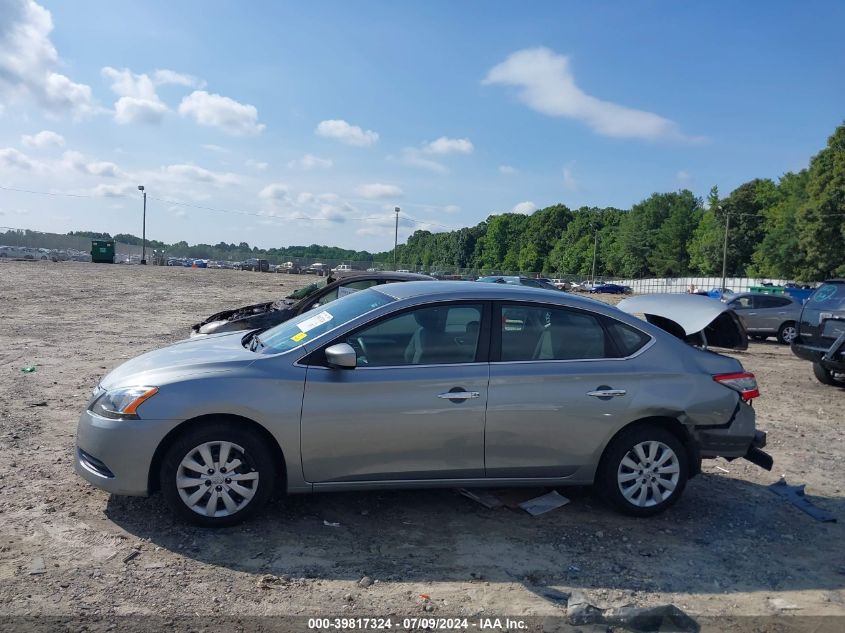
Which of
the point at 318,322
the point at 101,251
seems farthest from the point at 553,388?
the point at 101,251

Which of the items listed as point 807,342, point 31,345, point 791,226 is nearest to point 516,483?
point 807,342

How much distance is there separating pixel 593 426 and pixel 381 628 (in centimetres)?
216

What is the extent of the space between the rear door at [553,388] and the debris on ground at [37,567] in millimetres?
2762

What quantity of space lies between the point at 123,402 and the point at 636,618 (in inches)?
131

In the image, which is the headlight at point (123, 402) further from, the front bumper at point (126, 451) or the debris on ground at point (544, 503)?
the debris on ground at point (544, 503)

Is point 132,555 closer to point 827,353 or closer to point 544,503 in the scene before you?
point 544,503

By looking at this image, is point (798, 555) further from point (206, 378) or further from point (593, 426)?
point (206, 378)

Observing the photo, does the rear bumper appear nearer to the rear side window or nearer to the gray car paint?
the gray car paint

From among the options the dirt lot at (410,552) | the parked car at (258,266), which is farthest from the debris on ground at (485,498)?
the parked car at (258,266)

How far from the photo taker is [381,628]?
339cm

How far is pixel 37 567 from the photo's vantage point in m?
3.85

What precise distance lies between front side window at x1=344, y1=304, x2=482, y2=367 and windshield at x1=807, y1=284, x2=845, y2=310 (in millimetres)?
9111

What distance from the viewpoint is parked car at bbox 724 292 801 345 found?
1962cm

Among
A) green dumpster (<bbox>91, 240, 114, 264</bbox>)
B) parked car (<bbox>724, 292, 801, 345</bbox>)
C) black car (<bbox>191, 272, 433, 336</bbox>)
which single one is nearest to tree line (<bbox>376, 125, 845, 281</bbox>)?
green dumpster (<bbox>91, 240, 114, 264</bbox>)
